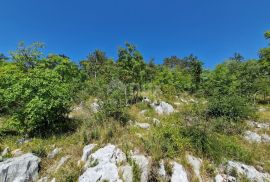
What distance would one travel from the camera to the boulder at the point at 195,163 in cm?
663

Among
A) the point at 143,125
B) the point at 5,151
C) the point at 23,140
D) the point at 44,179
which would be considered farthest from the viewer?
the point at 143,125

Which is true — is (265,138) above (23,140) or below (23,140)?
above

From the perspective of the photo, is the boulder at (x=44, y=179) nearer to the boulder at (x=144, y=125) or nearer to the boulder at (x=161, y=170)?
the boulder at (x=161, y=170)

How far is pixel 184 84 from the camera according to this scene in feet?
82.8

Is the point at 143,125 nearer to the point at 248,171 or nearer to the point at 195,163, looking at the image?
the point at 195,163

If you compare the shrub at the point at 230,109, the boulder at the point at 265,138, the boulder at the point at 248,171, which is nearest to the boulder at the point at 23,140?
the boulder at the point at 248,171

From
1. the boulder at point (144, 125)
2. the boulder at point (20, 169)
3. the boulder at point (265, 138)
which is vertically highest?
the boulder at point (144, 125)

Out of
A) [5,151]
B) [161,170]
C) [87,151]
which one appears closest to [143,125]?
[87,151]

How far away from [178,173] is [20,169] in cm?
612

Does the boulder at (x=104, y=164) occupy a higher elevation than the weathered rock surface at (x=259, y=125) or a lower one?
lower

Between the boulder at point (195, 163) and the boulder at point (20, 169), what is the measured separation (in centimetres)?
619

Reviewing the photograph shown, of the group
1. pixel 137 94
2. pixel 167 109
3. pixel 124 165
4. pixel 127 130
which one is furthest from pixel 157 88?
pixel 124 165

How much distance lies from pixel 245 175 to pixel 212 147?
1.53m

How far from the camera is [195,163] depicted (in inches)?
278
